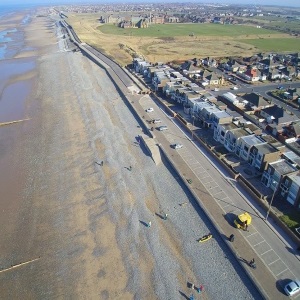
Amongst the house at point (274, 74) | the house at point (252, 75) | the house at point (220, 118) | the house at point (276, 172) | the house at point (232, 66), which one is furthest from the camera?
the house at point (232, 66)

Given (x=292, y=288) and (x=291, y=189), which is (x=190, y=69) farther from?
(x=292, y=288)

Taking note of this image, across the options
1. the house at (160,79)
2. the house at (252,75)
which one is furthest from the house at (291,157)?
the house at (252,75)

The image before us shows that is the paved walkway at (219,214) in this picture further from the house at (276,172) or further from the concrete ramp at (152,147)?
the house at (276,172)

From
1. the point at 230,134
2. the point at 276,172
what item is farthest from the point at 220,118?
the point at 276,172

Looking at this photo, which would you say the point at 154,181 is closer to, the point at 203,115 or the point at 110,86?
the point at 203,115

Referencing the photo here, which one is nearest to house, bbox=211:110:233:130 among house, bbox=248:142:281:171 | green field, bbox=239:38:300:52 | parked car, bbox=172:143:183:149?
parked car, bbox=172:143:183:149

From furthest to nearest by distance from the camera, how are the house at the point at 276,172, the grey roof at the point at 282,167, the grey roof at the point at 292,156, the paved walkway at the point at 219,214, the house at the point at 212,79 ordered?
the house at the point at 212,79, the grey roof at the point at 292,156, the grey roof at the point at 282,167, the house at the point at 276,172, the paved walkway at the point at 219,214

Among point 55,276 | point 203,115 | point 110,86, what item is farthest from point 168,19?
point 55,276
